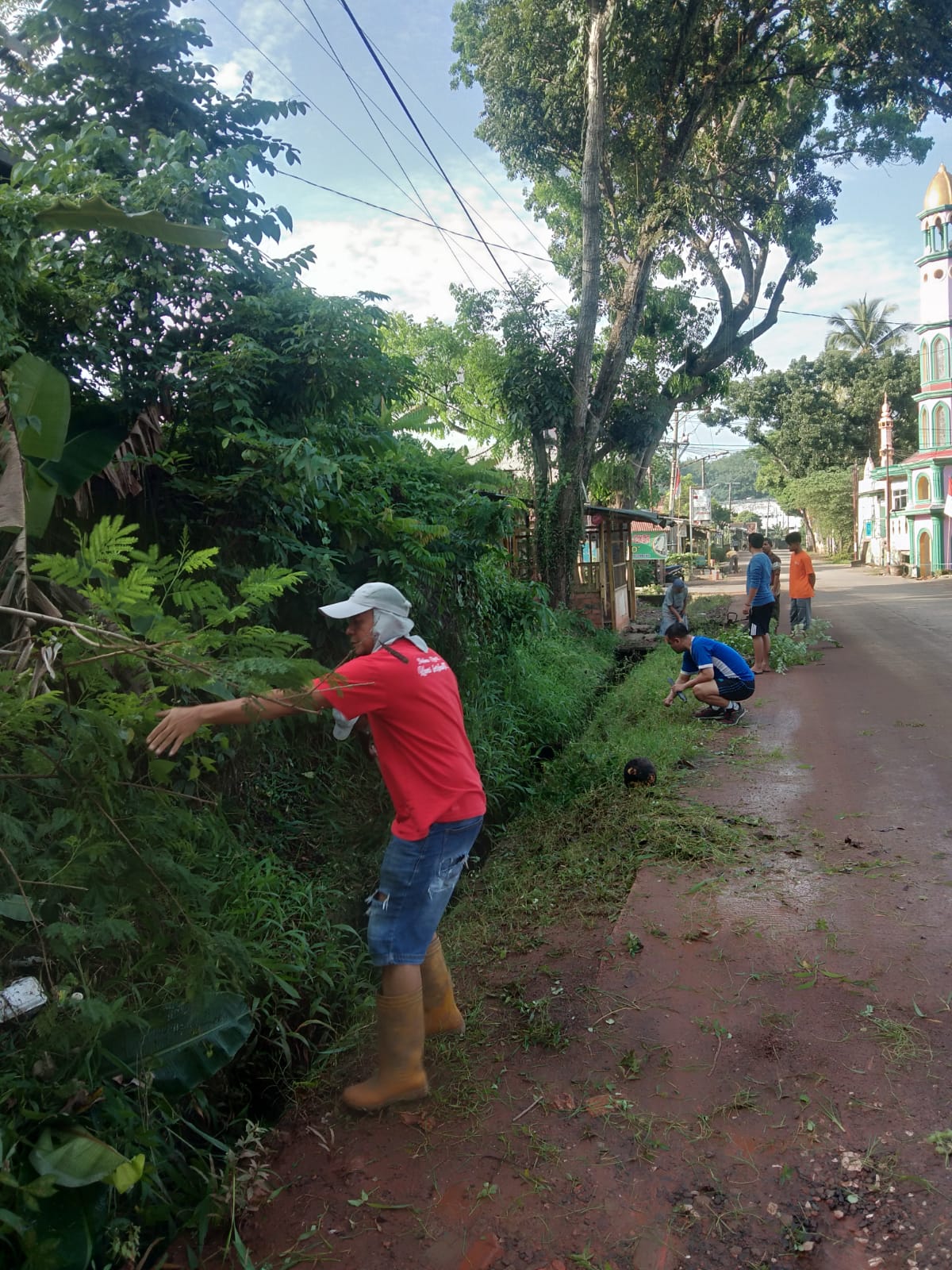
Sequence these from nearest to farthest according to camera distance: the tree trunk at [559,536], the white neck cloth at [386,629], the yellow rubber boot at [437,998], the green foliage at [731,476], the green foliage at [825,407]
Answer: the white neck cloth at [386,629], the yellow rubber boot at [437,998], the tree trunk at [559,536], the green foliage at [825,407], the green foliage at [731,476]

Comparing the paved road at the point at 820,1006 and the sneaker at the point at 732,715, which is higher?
the sneaker at the point at 732,715

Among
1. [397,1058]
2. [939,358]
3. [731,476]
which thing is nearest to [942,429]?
[939,358]

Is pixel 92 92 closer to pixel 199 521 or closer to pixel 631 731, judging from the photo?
pixel 199 521

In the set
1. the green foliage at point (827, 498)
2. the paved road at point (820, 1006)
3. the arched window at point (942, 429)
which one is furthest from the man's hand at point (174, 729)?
the green foliage at point (827, 498)

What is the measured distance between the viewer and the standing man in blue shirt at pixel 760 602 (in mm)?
11602

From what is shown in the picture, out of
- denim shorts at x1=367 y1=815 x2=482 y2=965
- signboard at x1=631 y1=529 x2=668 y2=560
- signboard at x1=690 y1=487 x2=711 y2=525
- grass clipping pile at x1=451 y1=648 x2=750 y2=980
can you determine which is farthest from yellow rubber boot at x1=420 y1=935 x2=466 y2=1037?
signboard at x1=690 y1=487 x2=711 y2=525

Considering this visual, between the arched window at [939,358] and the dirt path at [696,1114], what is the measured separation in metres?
37.6

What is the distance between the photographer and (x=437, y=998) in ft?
11.9

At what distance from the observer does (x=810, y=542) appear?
65.9 metres

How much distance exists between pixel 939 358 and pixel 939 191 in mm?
6259

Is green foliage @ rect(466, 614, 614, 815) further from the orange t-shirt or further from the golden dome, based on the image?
the golden dome

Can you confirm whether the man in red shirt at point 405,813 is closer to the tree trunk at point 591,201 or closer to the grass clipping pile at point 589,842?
the grass clipping pile at point 589,842

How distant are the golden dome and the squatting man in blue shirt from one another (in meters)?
34.4

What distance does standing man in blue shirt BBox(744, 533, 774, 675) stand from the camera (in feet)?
38.1
